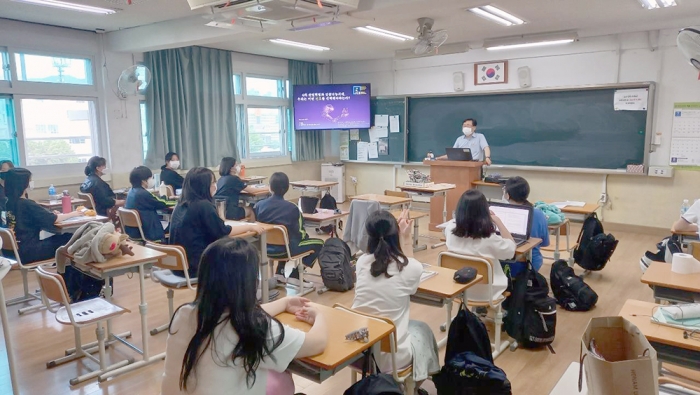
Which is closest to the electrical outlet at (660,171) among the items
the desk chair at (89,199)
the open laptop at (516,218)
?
the open laptop at (516,218)

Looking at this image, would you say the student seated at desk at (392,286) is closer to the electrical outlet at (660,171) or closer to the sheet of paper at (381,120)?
the electrical outlet at (660,171)

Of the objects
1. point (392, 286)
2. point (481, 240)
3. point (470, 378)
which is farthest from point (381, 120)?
point (470, 378)

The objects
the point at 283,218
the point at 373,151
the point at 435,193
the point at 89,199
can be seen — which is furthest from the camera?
the point at 373,151

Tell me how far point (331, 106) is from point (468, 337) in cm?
708

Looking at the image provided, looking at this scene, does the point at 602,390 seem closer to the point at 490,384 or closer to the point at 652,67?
the point at 490,384

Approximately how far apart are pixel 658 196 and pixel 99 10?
7.40m

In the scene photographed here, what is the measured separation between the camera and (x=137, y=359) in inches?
127

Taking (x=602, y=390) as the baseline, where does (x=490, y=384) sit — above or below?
below

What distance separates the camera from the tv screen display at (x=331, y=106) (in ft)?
29.7

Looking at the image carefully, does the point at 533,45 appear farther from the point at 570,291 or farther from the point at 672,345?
the point at 672,345

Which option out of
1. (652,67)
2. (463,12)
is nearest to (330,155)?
(463,12)

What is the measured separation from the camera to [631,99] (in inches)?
261

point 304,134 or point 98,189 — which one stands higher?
point 304,134

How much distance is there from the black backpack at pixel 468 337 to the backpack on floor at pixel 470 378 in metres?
0.09
